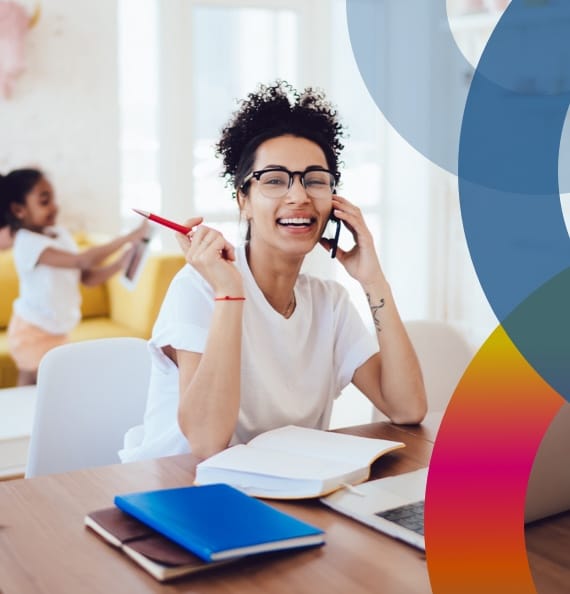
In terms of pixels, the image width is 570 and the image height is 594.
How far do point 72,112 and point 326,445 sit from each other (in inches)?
139

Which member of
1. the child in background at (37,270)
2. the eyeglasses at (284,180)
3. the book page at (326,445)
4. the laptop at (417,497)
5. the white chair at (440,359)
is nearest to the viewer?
the laptop at (417,497)

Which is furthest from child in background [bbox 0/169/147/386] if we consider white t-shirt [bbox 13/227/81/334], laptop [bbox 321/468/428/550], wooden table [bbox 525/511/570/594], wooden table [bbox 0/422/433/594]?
wooden table [bbox 525/511/570/594]

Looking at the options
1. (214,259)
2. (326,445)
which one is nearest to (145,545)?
(326,445)

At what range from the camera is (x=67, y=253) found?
13.3 feet

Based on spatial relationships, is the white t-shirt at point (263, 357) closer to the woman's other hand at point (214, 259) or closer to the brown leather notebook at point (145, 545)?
the woman's other hand at point (214, 259)

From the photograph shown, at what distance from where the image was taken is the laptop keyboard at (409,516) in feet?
3.78

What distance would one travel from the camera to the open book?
1.28 m

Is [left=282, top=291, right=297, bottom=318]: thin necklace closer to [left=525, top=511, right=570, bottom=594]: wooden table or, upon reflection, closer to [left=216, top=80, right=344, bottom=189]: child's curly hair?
[left=216, top=80, right=344, bottom=189]: child's curly hair

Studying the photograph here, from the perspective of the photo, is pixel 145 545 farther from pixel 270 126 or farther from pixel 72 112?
pixel 72 112

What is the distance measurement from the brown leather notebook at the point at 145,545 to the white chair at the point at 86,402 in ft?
2.52

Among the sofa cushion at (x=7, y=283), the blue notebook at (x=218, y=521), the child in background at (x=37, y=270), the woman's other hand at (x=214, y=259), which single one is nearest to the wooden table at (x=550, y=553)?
the blue notebook at (x=218, y=521)

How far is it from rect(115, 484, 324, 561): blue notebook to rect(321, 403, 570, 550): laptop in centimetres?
9

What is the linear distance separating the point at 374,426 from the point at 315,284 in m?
0.33

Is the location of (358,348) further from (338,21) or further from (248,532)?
(338,21)
